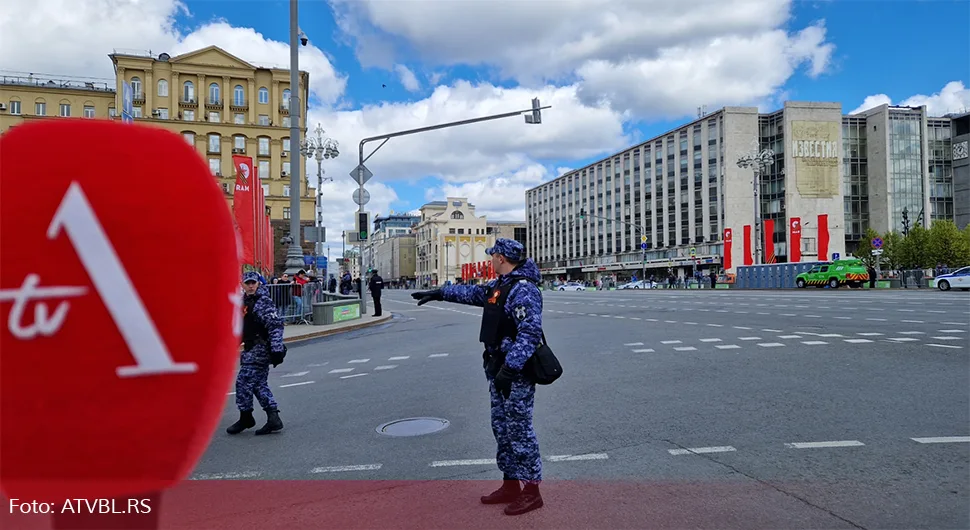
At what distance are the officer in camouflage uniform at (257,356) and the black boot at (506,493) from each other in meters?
3.07

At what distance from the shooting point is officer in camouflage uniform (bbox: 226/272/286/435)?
6.09 m

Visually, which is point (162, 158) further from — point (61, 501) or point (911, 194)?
point (911, 194)

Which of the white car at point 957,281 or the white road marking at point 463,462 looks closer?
the white road marking at point 463,462

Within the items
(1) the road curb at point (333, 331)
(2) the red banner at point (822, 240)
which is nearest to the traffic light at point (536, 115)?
(1) the road curb at point (333, 331)

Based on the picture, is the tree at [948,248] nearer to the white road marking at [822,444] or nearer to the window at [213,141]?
the white road marking at [822,444]

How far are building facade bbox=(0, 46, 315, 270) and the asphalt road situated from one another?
6135 centimetres

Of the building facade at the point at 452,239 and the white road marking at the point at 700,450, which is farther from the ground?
the building facade at the point at 452,239

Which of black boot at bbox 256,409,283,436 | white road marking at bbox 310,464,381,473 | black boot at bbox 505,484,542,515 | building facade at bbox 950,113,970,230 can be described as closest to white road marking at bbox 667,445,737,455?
black boot at bbox 505,484,542,515

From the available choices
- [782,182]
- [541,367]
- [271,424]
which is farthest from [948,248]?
[271,424]

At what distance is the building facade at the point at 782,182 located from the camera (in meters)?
73.6

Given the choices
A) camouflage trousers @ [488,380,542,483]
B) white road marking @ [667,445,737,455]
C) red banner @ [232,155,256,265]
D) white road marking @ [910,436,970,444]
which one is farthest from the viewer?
red banner @ [232,155,256,265]

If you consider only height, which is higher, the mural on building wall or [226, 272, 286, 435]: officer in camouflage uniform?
the mural on building wall

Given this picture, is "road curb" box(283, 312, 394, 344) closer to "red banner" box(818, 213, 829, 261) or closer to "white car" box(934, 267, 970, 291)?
"white car" box(934, 267, 970, 291)

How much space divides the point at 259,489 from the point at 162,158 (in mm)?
3989
